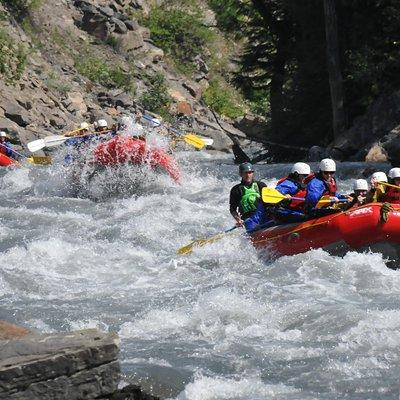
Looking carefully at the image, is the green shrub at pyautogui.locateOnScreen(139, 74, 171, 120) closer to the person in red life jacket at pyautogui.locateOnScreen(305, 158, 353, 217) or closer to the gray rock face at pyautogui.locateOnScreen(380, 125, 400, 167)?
the gray rock face at pyautogui.locateOnScreen(380, 125, 400, 167)

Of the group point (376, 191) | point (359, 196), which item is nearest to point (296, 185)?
point (359, 196)

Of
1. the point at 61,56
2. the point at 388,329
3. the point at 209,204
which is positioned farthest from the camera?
the point at 61,56

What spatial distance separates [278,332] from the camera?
7.29 m

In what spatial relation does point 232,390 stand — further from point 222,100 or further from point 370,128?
point 222,100

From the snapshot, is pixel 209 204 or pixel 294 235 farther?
pixel 209 204

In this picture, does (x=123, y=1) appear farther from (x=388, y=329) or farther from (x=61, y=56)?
(x=388, y=329)

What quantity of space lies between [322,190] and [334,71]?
10.0 metres

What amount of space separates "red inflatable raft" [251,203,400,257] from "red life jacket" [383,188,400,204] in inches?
13.1

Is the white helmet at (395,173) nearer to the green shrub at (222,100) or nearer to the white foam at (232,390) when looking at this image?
the white foam at (232,390)

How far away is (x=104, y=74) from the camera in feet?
107

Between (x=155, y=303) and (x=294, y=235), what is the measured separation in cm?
224

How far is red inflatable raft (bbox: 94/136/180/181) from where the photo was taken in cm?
1672

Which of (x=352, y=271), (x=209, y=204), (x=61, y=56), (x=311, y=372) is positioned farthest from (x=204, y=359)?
(x=61, y=56)

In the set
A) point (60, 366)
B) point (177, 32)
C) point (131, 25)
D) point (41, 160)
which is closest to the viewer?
point (60, 366)
